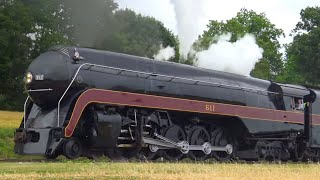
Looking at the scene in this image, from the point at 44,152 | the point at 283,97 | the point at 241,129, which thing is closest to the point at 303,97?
the point at 283,97

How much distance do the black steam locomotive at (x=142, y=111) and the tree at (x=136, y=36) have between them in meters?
10.2

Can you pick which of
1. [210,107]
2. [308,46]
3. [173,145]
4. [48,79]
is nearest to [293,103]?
[210,107]

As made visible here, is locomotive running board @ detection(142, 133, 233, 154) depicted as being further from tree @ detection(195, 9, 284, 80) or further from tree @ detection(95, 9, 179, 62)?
tree @ detection(195, 9, 284, 80)

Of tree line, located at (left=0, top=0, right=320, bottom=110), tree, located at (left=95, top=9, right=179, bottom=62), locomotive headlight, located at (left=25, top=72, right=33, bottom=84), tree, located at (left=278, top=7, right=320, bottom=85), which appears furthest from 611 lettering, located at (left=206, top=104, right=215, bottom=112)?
tree, located at (left=278, top=7, right=320, bottom=85)

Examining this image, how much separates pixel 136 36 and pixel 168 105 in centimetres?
2476

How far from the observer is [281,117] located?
23.2 metres

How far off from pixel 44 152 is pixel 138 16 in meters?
28.7

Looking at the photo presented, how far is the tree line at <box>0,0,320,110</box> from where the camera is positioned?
31.4 metres

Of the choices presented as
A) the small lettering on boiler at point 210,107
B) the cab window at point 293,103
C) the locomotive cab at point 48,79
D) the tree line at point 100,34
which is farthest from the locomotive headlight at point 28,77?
the cab window at point 293,103

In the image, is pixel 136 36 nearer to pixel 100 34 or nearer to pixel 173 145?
pixel 100 34

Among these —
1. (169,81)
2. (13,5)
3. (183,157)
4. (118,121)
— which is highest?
(13,5)

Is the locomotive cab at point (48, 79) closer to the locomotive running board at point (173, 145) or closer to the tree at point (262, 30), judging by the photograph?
the locomotive running board at point (173, 145)

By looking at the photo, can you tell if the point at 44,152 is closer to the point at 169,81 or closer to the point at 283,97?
the point at 169,81

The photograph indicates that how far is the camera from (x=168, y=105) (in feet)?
59.4
